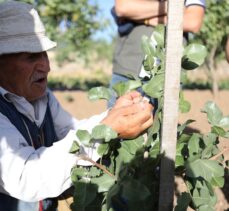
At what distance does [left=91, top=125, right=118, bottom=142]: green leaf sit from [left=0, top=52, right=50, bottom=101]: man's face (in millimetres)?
518

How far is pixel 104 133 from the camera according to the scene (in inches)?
60.1

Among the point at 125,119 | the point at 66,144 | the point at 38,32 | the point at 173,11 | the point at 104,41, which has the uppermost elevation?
the point at 173,11

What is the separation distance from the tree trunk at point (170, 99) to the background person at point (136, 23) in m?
0.99

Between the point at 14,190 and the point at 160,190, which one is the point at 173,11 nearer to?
the point at 160,190

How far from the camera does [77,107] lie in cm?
905

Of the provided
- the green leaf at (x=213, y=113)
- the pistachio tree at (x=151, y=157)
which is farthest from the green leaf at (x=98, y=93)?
the green leaf at (x=213, y=113)

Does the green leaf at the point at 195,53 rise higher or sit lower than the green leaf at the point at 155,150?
higher

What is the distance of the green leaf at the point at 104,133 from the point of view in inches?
60.0

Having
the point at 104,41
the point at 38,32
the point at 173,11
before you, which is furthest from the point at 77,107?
the point at 104,41

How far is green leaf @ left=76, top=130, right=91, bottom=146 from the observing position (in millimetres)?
1569

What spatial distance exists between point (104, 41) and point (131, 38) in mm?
40151

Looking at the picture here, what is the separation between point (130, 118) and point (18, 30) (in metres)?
0.66

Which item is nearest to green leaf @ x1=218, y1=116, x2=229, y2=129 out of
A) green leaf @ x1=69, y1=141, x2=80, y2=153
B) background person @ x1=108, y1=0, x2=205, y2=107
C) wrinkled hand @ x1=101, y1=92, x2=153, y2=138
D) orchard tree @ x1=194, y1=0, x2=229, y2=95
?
wrinkled hand @ x1=101, y1=92, x2=153, y2=138

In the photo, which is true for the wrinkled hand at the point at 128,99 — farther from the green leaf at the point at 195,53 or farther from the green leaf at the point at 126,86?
the green leaf at the point at 195,53
